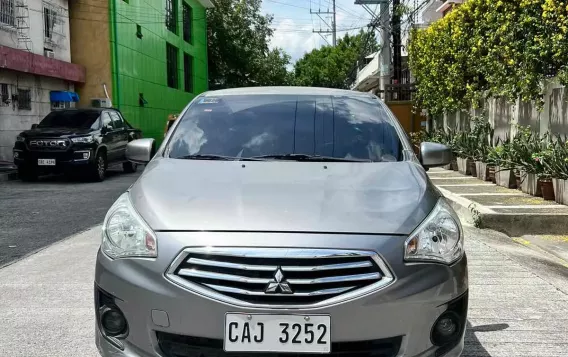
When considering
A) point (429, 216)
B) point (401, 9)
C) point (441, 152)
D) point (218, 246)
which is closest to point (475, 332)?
point (441, 152)

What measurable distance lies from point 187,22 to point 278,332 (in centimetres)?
3464

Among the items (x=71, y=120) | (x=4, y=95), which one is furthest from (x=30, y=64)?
(x=71, y=120)

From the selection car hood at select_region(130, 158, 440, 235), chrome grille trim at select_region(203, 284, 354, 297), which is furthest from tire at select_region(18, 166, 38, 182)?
chrome grille trim at select_region(203, 284, 354, 297)

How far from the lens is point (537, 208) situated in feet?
24.8

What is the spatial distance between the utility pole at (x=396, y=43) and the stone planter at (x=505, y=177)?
11.4 meters

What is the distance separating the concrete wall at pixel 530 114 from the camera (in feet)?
29.8

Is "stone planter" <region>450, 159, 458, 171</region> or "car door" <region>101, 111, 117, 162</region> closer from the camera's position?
"car door" <region>101, 111, 117, 162</region>

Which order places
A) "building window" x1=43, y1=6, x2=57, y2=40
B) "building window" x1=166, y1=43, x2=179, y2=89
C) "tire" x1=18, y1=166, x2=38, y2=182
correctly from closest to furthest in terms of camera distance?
"tire" x1=18, y1=166, x2=38, y2=182
"building window" x1=43, y1=6, x2=57, y2=40
"building window" x1=166, y1=43, x2=179, y2=89

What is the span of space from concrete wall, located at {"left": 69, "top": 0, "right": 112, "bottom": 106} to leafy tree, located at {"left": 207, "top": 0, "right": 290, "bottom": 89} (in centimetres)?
1938

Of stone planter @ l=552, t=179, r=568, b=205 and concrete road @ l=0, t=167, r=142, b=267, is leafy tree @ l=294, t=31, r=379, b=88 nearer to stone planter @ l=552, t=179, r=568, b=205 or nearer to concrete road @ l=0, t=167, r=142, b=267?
concrete road @ l=0, t=167, r=142, b=267

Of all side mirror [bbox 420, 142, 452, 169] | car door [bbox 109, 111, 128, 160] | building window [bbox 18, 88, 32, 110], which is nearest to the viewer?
side mirror [bbox 420, 142, 452, 169]

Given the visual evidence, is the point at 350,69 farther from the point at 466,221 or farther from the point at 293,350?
the point at 293,350

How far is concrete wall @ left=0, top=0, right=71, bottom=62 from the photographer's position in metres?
16.4

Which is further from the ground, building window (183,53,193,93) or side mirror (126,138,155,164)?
building window (183,53,193,93)
